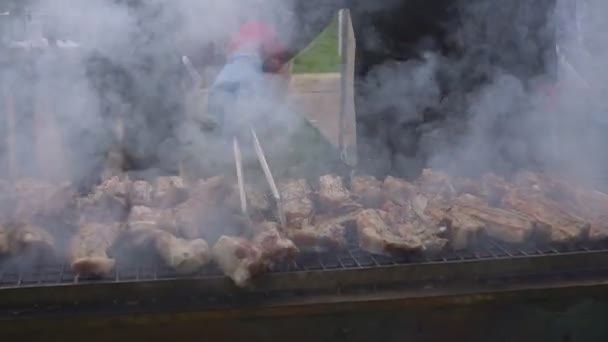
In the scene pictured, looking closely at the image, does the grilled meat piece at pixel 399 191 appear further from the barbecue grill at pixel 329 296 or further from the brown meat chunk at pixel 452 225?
the barbecue grill at pixel 329 296

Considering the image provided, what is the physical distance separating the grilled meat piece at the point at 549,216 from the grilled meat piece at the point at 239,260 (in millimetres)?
1384

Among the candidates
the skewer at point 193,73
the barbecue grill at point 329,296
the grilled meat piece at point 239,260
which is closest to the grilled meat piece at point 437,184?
the barbecue grill at point 329,296

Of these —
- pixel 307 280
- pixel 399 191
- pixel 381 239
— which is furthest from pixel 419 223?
pixel 307 280

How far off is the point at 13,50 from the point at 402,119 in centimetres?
281

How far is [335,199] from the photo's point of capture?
351 cm

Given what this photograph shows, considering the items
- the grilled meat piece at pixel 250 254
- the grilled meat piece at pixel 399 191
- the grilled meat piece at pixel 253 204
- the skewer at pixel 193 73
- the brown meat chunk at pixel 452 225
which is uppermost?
the skewer at pixel 193 73

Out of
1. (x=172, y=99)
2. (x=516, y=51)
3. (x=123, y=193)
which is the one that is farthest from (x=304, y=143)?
(x=123, y=193)

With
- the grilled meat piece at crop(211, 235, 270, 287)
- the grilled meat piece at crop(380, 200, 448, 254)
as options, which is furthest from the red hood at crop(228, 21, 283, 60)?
the grilled meat piece at crop(211, 235, 270, 287)

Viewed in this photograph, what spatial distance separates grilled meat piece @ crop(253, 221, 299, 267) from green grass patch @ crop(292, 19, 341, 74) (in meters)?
8.68

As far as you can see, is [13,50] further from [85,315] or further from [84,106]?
[85,315]

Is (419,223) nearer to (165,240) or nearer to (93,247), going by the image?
(165,240)

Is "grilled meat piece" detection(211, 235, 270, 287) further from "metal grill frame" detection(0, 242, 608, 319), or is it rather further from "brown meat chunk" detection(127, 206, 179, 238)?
"brown meat chunk" detection(127, 206, 179, 238)

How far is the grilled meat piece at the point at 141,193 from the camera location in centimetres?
345

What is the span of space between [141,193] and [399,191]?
1.37 meters
